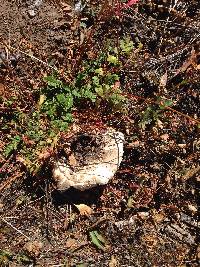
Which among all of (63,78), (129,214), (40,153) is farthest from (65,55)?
(129,214)

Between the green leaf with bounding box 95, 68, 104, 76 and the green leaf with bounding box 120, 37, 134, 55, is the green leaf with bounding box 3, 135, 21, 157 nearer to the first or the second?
the green leaf with bounding box 95, 68, 104, 76

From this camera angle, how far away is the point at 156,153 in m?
4.12

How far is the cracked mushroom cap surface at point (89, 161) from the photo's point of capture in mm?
3744

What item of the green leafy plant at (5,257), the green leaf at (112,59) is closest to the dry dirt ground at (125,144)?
Answer: the green leafy plant at (5,257)

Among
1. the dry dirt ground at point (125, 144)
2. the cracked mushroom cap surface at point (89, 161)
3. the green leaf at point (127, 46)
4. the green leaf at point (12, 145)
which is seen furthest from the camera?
the green leaf at point (127, 46)

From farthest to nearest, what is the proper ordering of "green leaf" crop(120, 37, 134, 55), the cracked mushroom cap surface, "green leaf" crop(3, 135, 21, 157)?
"green leaf" crop(120, 37, 134, 55), "green leaf" crop(3, 135, 21, 157), the cracked mushroom cap surface

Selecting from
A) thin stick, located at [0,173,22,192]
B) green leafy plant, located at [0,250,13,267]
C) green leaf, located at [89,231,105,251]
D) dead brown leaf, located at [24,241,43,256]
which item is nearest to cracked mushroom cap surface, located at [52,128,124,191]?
thin stick, located at [0,173,22,192]

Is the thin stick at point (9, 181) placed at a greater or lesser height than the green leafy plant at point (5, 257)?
greater

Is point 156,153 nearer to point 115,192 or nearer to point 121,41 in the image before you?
point 115,192

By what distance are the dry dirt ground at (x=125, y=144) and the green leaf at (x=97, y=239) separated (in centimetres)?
1

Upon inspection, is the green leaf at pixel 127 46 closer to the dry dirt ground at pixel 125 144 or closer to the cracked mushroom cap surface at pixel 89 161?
the dry dirt ground at pixel 125 144

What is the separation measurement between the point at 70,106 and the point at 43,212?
103cm

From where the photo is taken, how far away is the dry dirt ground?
156 inches

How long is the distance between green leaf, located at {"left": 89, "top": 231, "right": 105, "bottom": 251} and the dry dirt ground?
10 mm
